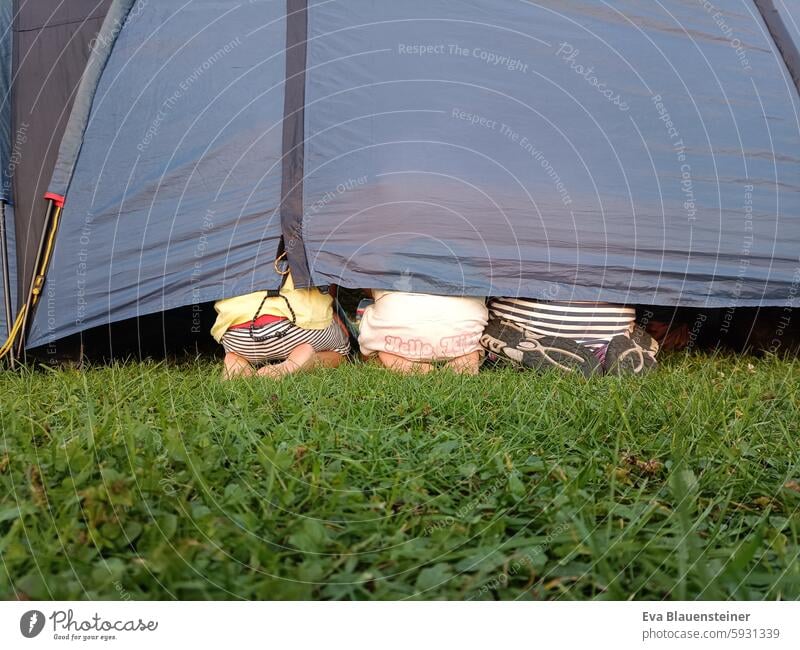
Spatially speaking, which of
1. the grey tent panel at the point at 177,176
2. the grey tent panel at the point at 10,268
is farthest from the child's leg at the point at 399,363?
the grey tent panel at the point at 10,268

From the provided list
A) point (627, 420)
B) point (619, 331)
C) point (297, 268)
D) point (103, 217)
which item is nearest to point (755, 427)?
point (627, 420)

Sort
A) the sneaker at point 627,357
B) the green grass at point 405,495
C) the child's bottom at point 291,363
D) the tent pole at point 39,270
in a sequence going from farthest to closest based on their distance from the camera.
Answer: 1. the tent pole at point 39,270
2. the child's bottom at point 291,363
3. the sneaker at point 627,357
4. the green grass at point 405,495

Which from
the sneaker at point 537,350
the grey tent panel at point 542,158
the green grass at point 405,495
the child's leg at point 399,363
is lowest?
the child's leg at point 399,363

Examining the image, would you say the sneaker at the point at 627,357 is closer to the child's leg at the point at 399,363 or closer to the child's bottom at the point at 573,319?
the child's bottom at the point at 573,319

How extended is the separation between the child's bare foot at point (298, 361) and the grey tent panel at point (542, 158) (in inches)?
12.2

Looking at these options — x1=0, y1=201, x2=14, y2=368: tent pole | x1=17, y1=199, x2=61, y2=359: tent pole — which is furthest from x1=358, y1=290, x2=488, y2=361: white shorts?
x1=0, y1=201, x2=14, y2=368: tent pole

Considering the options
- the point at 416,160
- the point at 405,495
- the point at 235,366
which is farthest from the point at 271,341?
the point at 405,495

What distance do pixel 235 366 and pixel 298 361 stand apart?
8.6 inches

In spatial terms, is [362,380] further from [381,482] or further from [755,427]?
[755,427]

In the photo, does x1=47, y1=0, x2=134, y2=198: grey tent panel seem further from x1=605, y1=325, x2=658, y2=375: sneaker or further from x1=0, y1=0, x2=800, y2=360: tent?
x1=605, y1=325, x2=658, y2=375: sneaker

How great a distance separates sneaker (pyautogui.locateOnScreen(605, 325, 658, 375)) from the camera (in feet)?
8.42

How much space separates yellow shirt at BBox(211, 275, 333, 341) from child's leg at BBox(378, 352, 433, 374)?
0.90ft

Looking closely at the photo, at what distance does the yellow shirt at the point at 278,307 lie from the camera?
2.72m
